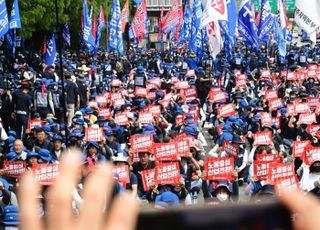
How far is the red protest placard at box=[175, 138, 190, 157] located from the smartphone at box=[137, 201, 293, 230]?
328 inches

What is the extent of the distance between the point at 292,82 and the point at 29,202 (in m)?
20.8

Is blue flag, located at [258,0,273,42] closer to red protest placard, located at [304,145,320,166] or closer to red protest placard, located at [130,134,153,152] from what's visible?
red protest placard, located at [130,134,153,152]

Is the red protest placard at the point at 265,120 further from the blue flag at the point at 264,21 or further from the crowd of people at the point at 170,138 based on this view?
the blue flag at the point at 264,21

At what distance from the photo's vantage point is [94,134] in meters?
10.4

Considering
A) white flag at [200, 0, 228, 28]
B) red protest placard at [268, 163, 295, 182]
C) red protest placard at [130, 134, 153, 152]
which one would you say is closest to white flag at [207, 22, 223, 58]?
white flag at [200, 0, 228, 28]

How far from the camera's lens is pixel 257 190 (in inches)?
309

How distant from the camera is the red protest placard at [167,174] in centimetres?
780

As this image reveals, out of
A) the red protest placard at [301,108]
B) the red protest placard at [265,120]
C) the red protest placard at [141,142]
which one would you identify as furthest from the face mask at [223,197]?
the red protest placard at [301,108]

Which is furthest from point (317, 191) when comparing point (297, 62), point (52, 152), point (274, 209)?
point (297, 62)

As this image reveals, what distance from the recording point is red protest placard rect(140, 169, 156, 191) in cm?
811

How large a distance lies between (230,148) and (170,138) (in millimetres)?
1227

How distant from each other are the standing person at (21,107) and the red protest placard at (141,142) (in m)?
4.34

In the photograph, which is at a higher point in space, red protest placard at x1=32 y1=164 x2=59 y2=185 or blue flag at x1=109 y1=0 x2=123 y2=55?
blue flag at x1=109 y1=0 x2=123 y2=55

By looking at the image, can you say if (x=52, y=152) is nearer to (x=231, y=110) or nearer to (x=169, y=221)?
(x=231, y=110)
